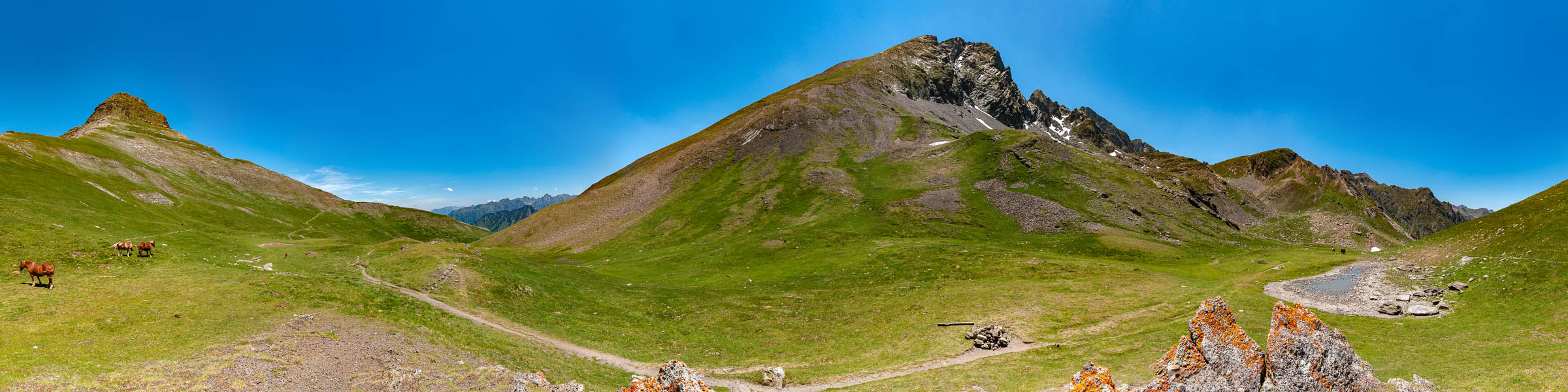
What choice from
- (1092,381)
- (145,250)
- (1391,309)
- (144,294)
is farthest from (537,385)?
(1391,309)

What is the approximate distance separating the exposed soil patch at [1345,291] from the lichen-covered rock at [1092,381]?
33115mm

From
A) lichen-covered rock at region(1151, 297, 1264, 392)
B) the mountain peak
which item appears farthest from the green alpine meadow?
the mountain peak

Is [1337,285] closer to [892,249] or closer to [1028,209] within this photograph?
[892,249]

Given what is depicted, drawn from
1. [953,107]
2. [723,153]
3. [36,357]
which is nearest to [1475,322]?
[36,357]

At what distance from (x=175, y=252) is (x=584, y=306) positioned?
99.9ft

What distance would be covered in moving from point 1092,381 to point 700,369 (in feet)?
67.8

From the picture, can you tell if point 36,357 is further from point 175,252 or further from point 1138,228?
point 1138,228

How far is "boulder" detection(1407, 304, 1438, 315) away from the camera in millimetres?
28641

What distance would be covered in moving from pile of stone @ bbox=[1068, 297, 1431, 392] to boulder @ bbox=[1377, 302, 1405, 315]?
25.9 m

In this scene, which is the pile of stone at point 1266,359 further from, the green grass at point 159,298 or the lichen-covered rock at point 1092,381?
the green grass at point 159,298

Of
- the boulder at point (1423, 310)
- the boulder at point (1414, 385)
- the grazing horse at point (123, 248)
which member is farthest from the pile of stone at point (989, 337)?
the grazing horse at point (123, 248)

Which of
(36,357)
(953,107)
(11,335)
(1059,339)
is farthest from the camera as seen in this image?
(953,107)

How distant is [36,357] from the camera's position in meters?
17.2

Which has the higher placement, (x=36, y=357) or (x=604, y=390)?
(x=36, y=357)
